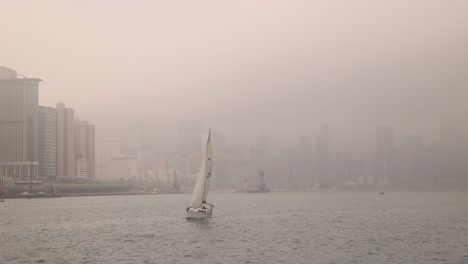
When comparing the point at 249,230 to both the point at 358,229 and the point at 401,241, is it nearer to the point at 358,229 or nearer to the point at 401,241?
the point at 358,229

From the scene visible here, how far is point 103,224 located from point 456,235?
5728 cm

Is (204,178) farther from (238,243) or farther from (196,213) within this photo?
(238,243)

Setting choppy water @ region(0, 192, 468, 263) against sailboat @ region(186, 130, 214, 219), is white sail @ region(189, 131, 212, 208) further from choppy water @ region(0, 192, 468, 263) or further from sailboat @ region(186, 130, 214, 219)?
choppy water @ region(0, 192, 468, 263)

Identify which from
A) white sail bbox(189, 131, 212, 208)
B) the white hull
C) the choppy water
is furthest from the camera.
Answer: the white hull

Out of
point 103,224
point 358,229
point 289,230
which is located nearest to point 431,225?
point 358,229

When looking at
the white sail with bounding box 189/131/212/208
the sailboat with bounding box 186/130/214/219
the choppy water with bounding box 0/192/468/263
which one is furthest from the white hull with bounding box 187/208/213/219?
the choppy water with bounding box 0/192/468/263

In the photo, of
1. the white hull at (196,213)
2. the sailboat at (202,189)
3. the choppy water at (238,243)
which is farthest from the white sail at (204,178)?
the choppy water at (238,243)

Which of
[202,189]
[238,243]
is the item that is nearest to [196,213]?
[202,189]

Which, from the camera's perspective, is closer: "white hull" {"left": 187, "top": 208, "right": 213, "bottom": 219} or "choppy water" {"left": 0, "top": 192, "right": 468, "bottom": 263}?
"choppy water" {"left": 0, "top": 192, "right": 468, "bottom": 263}

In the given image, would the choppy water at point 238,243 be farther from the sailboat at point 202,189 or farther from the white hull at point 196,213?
the sailboat at point 202,189

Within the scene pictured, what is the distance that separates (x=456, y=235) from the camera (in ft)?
250

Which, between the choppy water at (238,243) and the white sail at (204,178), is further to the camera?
the white sail at (204,178)

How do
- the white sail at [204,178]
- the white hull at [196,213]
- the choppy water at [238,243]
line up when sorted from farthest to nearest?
the white hull at [196,213]
the white sail at [204,178]
the choppy water at [238,243]

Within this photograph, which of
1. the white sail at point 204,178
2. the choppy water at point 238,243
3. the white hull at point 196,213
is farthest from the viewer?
the white hull at point 196,213
